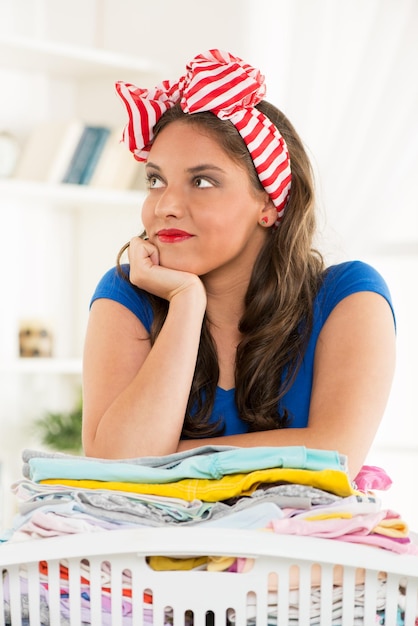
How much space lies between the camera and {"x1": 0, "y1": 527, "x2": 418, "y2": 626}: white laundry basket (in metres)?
0.82

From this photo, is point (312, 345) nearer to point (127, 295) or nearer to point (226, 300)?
point (226, 300)

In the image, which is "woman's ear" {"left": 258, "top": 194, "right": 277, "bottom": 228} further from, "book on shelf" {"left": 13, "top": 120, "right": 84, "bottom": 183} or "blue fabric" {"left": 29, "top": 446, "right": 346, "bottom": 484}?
"book on shelf" {"left": 13, "top": 120, "right": 84, "bottom": 183}

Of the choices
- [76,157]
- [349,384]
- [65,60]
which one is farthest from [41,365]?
[349,384]

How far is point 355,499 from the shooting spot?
3.05ft

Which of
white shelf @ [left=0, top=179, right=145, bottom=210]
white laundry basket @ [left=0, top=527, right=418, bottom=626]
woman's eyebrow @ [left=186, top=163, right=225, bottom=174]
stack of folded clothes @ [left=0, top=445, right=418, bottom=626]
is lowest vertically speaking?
white laundry basket @ [left=0, top=527, right=418, bottom=626]

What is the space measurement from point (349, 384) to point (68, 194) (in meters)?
2.04

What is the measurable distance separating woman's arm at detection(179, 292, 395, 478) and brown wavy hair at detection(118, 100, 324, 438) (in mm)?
71

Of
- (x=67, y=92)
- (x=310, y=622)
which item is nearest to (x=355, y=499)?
(x=310, y=622)

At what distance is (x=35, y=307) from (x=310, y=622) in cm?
268

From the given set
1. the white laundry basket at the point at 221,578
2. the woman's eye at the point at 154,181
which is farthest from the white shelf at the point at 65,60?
the white laundry basket at the point at 221,578

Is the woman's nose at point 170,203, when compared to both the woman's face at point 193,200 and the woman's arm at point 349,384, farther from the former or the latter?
the woman's arm at point 349,384

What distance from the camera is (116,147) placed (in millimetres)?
3266

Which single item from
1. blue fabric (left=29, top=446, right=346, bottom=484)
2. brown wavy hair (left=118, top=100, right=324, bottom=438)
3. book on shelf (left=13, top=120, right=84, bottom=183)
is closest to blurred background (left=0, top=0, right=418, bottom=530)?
book on shelf (left=13, top=120, right=84, bottom=183)

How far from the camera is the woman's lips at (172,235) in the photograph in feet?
4.76
